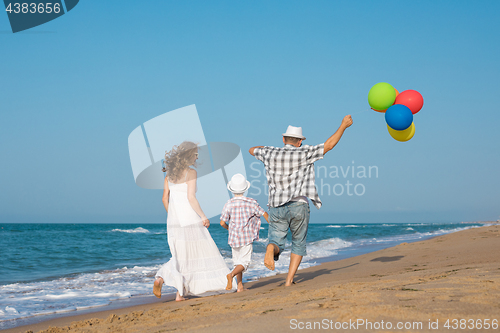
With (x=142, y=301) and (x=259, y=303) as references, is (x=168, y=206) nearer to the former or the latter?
(x=142, y=301)

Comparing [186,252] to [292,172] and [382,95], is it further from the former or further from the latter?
[382,95]

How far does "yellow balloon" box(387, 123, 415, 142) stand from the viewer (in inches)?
207

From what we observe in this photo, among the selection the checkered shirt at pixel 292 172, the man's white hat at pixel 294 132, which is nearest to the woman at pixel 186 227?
the checkered shirt at pixel 292 172

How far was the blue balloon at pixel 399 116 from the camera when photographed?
4.81 m

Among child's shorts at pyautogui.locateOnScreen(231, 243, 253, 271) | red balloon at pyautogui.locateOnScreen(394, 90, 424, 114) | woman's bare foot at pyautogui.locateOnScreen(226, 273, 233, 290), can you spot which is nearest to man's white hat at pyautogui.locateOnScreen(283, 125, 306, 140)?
child's shorts at pyautogui.locateOnScreen(231, 243, 253, 271)

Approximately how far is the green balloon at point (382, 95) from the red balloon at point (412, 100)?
13 cm

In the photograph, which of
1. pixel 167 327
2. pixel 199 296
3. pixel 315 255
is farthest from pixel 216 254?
pixel 315 255

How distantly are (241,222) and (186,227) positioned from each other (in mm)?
747

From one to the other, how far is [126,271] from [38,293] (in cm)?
260

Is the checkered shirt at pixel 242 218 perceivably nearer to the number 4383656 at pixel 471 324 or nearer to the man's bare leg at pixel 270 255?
the man's bare leg at pixel 270 255

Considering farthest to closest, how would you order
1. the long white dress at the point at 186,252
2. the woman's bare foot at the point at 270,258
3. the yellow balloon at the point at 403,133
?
the yellow balloon at the point at 403,133
the long white dress at the point at 186,252
the woman's bare foot at the point at 270,258

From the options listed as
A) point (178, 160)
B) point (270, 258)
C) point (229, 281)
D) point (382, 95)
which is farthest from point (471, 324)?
point (382, 95)

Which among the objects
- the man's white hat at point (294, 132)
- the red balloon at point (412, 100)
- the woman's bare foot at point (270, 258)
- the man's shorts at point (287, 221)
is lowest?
the woman's bare foot at point (270, 258)

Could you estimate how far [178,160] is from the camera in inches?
187
